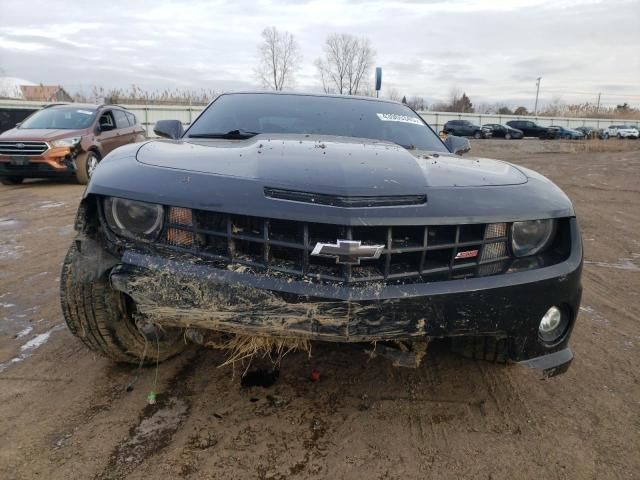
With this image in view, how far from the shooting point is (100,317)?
1967 millimetres

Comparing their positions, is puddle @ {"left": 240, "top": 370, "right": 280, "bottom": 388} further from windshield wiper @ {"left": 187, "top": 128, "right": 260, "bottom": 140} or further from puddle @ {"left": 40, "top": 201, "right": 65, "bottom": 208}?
puddle @ {"left": 40, "top": 201, "right": 65, "bottom": 208}

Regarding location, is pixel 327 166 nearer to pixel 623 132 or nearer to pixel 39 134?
pixel 39 134

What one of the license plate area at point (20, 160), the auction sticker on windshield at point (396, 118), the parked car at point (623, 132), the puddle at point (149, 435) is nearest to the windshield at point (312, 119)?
the auction sticker on windshield at point (396, 118)

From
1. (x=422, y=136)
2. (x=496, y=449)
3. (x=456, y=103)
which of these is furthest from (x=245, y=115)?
(x=456, y=103)

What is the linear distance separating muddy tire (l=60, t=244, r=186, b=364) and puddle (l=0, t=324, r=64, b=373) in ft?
2.04

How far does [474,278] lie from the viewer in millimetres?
1762

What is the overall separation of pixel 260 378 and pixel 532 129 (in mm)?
38231

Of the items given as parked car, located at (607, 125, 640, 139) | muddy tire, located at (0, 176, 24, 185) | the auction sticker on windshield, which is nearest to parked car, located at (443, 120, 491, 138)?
parked car, located at (607, 125, 640, 139)

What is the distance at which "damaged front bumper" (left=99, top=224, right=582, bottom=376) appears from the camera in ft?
5.24

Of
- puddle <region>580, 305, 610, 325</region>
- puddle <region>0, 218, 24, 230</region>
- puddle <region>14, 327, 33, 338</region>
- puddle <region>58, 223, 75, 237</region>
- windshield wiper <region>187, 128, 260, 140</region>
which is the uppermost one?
windshield wiper <region>187, 128, 260, 140</region>

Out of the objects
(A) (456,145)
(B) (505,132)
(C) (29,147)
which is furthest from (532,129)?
(A) (456,145)

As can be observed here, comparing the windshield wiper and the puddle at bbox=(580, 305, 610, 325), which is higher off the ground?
the windshield wiper

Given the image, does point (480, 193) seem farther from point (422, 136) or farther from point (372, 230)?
point (422, 136)

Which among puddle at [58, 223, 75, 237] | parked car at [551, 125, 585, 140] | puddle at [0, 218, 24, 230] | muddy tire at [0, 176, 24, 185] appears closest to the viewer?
puddle at [58, 223, 75, 237]
